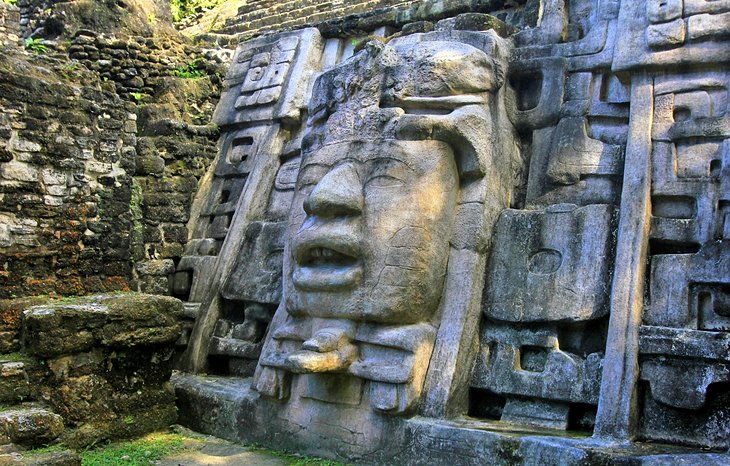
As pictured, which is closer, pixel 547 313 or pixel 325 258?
pixel 547 313

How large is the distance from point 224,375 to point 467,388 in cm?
217

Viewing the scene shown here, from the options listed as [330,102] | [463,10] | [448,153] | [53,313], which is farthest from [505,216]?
[53,313]

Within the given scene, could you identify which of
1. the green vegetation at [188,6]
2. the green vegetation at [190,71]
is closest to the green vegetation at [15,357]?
the green vegetation at [190,71]

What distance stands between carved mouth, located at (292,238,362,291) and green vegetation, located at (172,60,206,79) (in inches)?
141

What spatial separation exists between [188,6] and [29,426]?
10.2 m

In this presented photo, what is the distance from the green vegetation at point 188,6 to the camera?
42.9 feet

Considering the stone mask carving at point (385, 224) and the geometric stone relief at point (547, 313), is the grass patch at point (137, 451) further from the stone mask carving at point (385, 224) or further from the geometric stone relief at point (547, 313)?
the geometric stone relief at point (547, 313)

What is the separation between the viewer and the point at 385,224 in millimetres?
4559

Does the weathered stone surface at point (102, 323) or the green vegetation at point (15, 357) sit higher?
the weathered stone surface at point (102, 323)

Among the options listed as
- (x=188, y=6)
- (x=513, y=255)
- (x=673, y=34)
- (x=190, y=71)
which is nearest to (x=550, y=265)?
(x=513, y=255)

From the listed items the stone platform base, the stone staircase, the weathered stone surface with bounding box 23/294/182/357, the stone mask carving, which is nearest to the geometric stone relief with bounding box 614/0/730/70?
the stone mask carving

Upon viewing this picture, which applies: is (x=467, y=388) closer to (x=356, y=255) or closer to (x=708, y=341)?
(x=356, y=255)

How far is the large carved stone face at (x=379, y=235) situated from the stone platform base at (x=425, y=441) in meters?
0.70

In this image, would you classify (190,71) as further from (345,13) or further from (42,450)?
(42,450)
